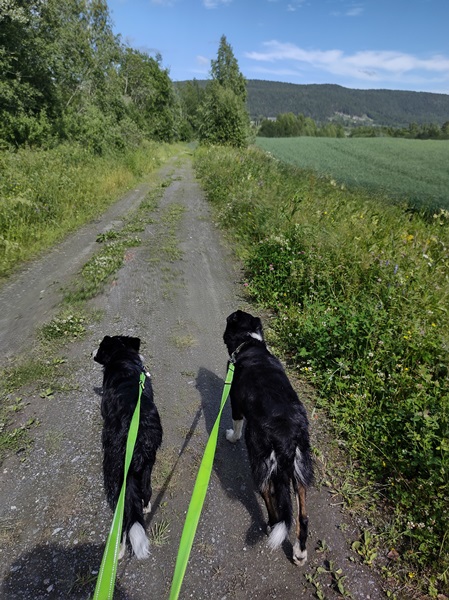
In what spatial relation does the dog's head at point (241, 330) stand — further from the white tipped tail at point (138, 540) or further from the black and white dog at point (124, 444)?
the white tipped tail at point (138, 540)

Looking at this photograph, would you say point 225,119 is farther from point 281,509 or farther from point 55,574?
point 55,574

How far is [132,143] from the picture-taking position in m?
22.8

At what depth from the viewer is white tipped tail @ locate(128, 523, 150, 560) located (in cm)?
198

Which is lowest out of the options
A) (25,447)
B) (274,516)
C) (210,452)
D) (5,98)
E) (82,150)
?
(25,447)

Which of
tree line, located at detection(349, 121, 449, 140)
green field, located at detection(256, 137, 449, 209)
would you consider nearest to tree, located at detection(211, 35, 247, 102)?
green field, located at detection(256, 137, 449, 209)

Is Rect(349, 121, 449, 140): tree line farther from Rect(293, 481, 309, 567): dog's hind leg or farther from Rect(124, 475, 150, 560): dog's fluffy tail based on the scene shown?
Rect(124, 475, 150, 560): dog's fluffy tail

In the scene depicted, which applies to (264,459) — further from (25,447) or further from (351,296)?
(351,296)

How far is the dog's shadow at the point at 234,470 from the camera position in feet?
8.52

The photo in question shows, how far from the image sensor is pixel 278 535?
208cm

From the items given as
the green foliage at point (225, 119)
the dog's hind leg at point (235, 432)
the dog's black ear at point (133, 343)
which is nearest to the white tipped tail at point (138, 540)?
the dog's hind leg at point (235, 432)

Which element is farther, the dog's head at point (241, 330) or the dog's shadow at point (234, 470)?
the dog's head at point (241, 330)

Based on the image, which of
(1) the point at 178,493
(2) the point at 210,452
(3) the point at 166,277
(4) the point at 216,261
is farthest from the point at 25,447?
(4) the point at 216,261

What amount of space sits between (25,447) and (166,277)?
4.34 metres

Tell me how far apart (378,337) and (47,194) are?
9.66 metres
